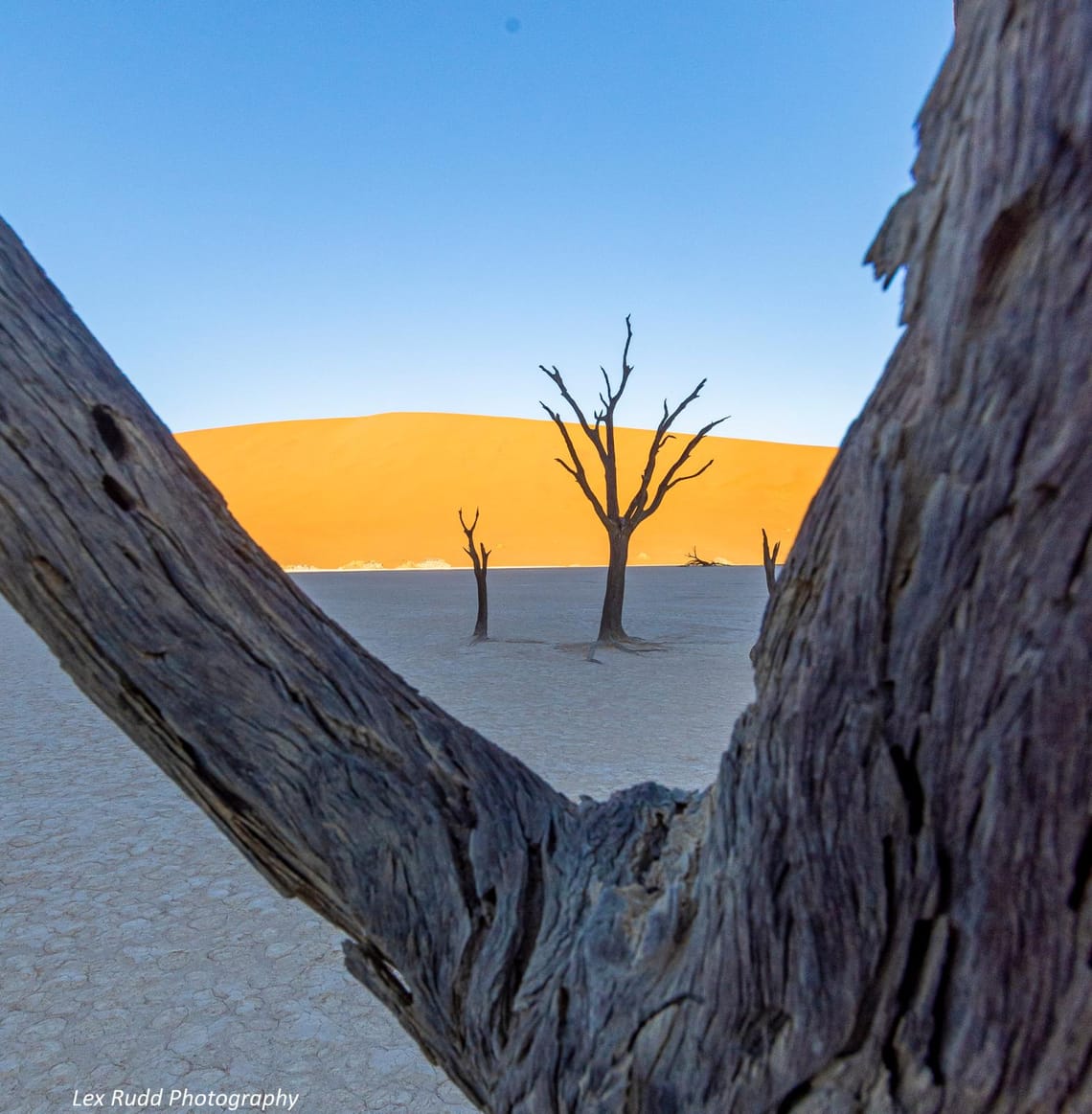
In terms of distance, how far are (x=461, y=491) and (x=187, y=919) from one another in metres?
58.0

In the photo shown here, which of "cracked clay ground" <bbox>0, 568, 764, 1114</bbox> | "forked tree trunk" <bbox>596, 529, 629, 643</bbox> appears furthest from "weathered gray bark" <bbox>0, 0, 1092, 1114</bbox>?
"forked tree trunk" <bbox>596, 529, 629, 643</bbox>

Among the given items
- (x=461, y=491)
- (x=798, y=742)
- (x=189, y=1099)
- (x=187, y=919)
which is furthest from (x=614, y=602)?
(x=461, y=491)

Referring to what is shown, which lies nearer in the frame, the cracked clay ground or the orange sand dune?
the cracked clay ground

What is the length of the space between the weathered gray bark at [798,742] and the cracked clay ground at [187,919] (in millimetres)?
1581

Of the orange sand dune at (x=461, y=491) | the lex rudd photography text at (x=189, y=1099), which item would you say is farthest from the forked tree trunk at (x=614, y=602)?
the orange sand dune at (x=461, y=491)

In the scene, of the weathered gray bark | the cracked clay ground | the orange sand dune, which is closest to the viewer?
the weathered gray bark

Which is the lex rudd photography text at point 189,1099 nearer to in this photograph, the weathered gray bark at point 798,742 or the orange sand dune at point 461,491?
the weathered gray bark at point 798,742

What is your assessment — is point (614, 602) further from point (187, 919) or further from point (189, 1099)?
point (189, 1099)

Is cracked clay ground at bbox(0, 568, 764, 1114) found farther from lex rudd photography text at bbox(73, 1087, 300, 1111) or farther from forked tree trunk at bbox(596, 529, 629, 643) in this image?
forked tree trunk at bbox(596, 529, 629, 643)

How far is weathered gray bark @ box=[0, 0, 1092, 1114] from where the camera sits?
29.5 inches

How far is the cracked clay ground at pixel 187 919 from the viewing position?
8.11 ft

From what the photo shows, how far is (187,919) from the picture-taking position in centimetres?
340

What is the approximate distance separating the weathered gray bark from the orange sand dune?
3677cm

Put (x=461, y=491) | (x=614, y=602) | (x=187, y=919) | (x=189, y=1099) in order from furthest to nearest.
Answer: (x=461, y=491) < (x=614, y=602) < (x=187, y=919) < (x=189, y=1099)
